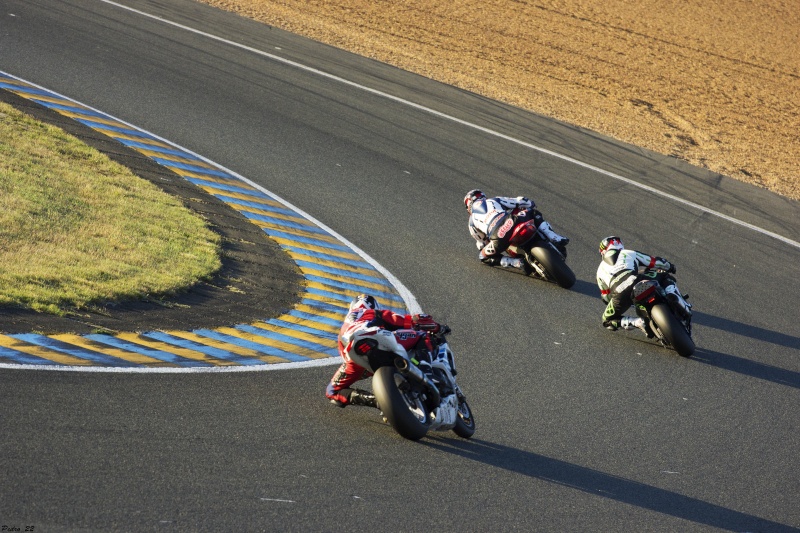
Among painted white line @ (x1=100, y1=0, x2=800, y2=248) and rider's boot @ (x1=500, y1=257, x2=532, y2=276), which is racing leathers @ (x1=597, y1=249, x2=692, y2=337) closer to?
rider's boot @ (x1=500, y1=257, x2=532, y2=276)

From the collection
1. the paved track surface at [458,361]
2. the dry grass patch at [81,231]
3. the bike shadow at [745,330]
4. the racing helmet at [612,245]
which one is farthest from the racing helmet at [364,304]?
the bike shadow at [745,330]

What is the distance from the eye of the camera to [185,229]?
12547mm

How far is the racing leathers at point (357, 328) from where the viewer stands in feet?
Answer: 25.4

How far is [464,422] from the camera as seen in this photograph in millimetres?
8133

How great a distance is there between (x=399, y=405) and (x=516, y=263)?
6683 mm

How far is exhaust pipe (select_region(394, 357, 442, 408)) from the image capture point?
752 centimetres

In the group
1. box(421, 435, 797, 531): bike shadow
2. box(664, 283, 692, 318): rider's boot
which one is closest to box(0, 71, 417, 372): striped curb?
box(421, 435, 797, 531): bike shadow

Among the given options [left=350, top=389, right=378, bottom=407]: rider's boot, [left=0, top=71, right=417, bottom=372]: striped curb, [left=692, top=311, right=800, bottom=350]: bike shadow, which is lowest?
[left=0, top=71, right=417, bottom=372]: striped curb

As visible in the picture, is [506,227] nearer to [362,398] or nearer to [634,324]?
[634,324]

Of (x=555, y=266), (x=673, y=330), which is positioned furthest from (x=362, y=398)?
(x=555, y=266)

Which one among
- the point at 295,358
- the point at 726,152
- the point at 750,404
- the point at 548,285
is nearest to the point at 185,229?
the point at 295,358

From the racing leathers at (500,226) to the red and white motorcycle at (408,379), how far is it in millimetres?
5903

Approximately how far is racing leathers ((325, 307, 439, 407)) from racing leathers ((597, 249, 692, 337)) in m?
4.58

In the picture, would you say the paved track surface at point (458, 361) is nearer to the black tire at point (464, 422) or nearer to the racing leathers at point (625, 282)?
the black tire at point (464, 422)
